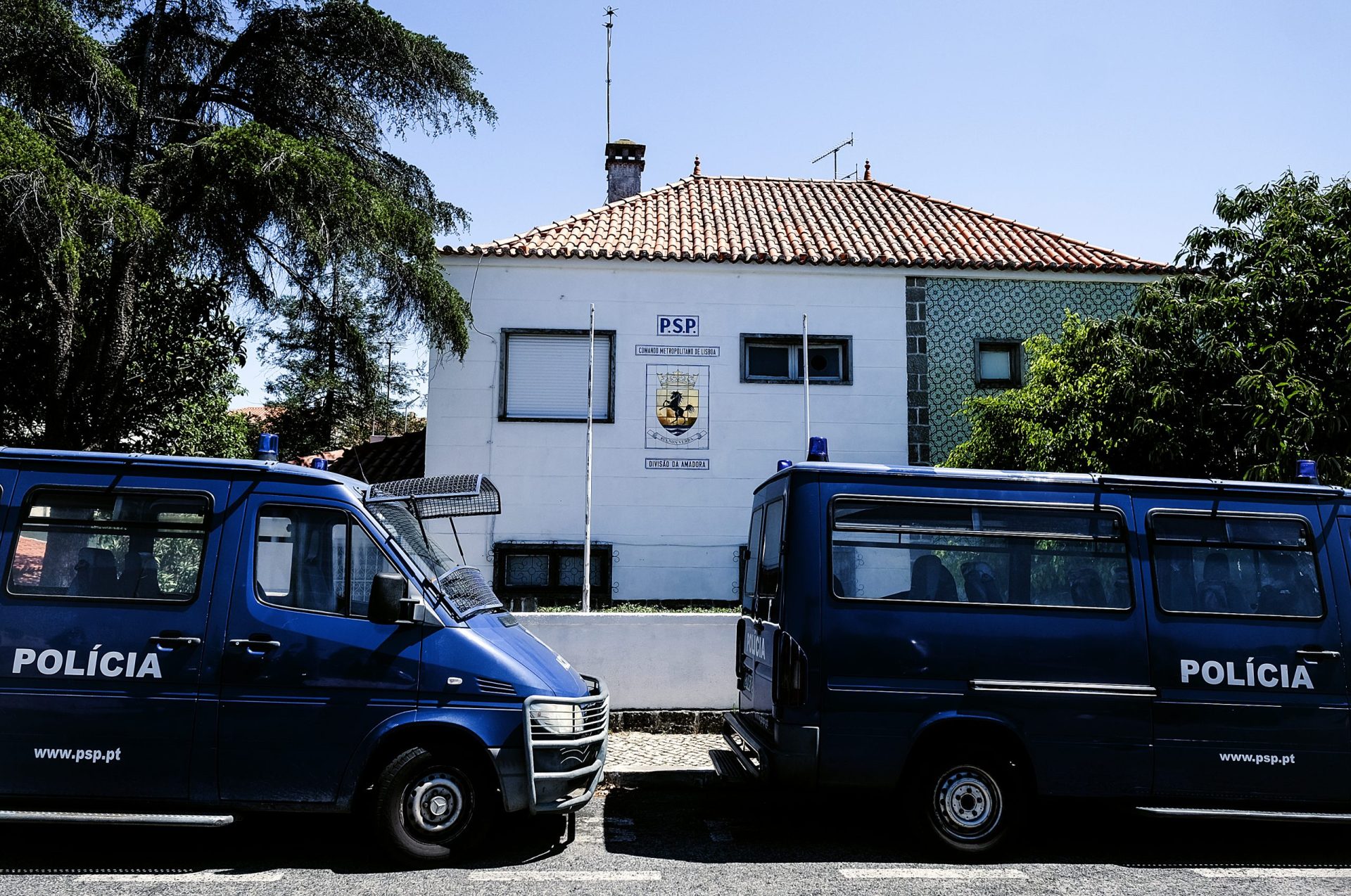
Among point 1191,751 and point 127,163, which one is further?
point 127,163

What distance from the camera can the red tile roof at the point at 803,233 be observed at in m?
16.1

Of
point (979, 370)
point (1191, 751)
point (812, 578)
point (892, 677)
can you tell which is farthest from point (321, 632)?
point (979, 370)

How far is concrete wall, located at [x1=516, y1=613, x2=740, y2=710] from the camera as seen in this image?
1034 centimetres

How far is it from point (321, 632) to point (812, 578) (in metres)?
3.00

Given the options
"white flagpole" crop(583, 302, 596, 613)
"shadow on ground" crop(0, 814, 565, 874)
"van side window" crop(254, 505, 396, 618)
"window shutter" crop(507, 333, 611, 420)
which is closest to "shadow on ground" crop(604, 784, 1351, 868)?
"shadow on ground" crop(0, 814, 565, 874)

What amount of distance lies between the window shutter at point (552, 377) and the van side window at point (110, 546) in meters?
9.32

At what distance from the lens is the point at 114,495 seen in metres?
6.29

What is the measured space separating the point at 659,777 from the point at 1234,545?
4.57m

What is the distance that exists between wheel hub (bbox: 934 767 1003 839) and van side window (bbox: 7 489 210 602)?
4709 mm

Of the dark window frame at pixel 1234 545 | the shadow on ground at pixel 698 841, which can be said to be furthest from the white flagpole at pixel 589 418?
the dark window frame at pixel 1234 545

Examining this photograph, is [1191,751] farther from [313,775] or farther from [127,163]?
[127,163]

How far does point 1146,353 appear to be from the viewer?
36.4 ft

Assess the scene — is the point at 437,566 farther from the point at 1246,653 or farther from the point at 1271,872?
the point at 1271,872

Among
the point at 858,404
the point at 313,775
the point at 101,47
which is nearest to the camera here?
the point at 313,775
